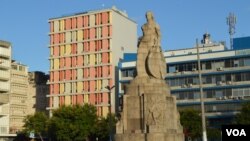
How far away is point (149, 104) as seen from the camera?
2827cm

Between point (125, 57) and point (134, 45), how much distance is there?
571 inches

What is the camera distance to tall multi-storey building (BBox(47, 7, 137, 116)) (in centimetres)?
10912

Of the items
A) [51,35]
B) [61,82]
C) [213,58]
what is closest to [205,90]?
[213,58]

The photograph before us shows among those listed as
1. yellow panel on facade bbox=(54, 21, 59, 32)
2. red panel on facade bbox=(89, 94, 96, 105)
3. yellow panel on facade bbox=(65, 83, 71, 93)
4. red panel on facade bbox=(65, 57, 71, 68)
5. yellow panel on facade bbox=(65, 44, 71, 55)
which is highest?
yellow panel on facade bbox=(54, 21, 59, 32)

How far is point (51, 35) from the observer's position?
11881cm

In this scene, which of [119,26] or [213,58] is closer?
[213,58]

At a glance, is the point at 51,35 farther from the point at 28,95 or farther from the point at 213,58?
the point at 213,58

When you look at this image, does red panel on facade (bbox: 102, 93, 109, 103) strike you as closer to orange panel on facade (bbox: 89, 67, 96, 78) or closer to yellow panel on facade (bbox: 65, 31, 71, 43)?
orange panel on facade (bbox: 89, 67, 96, 78)

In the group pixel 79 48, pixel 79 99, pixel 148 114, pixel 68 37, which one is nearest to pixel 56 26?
pixel 68 37

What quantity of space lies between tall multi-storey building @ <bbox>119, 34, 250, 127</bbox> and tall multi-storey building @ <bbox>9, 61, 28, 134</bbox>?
47603mm

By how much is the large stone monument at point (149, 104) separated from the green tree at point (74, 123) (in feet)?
183

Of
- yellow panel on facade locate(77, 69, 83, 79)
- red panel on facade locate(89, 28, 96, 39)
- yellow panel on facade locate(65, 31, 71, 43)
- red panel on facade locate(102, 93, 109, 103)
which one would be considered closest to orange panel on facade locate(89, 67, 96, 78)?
yellow panel on facade locate(77, 69, 83, 79)

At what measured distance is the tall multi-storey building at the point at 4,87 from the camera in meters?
106

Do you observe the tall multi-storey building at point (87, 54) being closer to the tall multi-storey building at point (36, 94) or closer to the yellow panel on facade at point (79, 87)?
the yellow panel on facade at point (79, 87)
